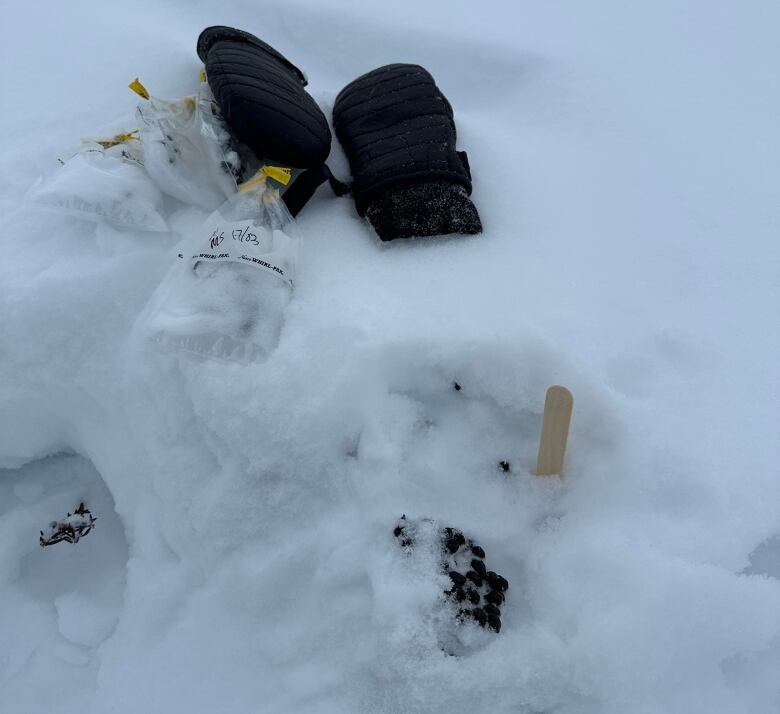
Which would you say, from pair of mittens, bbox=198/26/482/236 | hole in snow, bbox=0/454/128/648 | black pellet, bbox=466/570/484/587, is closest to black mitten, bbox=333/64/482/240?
pair of mittens, bbox=198/26/482/236

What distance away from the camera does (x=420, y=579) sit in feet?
3.09

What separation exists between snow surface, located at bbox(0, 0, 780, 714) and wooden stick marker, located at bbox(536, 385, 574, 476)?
5 cm

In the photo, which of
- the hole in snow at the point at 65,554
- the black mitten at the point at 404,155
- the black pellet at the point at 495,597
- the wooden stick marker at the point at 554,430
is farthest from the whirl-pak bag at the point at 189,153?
the black pellet at the point at 495,597

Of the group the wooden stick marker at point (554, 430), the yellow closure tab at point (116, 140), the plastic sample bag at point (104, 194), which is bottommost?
the wooden stick marker at point (554, 430)

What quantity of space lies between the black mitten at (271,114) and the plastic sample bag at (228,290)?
0.50ft

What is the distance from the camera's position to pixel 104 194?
4.45 ft

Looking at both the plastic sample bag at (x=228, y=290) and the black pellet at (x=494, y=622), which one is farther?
the plastic sample bag at (x=228, y=290)

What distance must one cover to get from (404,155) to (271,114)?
13.5 inches

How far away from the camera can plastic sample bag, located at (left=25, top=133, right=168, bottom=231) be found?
4.46ft

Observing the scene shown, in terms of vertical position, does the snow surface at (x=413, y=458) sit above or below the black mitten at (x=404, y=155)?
below

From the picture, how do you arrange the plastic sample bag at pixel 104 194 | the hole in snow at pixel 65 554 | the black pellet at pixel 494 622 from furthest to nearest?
1. the plastic sample bag at pixel 104 194
2. the hole in snow at pixel 65 554
3. the black pellet at pixel 494 622

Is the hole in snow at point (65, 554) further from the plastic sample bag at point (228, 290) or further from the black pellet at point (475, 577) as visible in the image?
the black pellet at point (475, 577)

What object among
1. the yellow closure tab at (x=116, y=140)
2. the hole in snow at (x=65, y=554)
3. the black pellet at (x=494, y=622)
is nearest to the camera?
the black pellet at (x=494, y=622)

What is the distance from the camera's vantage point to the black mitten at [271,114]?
1376 mm
